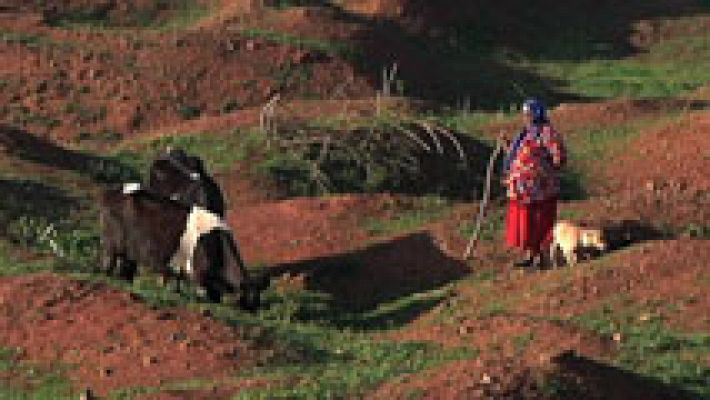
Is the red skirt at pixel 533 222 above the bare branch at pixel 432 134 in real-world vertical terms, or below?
below

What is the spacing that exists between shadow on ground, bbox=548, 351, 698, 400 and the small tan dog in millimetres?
4862

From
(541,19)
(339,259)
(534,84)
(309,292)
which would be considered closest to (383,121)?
(339,259)

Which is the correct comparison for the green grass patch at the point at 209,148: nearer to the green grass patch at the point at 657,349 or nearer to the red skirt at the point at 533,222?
the red skirt at the point at 533,222

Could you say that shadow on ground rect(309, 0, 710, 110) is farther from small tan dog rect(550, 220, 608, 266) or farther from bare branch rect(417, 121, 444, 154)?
small tan dog rect(550, 220, 608, 266)

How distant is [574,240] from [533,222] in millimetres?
507

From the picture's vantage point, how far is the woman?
662 inches

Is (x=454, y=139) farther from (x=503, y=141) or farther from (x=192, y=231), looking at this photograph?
(x=192, y=231)

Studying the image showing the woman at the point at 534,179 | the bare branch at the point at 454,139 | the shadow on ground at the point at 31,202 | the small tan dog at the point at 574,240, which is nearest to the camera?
the woman at the point at 534,179

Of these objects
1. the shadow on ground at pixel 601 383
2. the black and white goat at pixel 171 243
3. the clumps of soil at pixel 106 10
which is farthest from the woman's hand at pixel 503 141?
the clumps of soil at pixel 106 10

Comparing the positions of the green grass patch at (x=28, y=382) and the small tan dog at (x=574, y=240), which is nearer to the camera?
the green grass patch at (x=28, y=382)

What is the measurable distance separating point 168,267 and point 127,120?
14634 millimetres

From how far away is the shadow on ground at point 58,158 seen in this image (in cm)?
2319

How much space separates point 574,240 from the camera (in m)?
17.2

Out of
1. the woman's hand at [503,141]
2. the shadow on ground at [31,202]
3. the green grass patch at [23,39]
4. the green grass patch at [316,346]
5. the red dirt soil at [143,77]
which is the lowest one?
the green grass patch at [316,346]
